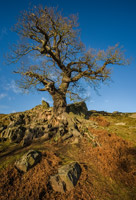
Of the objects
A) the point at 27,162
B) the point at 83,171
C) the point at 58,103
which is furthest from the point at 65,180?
the point at 58,103

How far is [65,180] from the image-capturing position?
481 cm

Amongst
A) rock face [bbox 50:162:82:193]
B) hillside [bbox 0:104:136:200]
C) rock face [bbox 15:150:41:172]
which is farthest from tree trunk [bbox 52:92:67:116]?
rock face [bbox 50:162:82:193]

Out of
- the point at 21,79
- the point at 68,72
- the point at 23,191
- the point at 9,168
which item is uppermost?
the point at 68,72

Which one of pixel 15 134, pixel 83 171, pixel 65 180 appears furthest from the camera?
pixel 15 134

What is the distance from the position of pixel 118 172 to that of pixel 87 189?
6.75ft

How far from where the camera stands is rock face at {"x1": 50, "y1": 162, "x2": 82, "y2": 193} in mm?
4617

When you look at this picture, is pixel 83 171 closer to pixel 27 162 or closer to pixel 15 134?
pixel 27 162

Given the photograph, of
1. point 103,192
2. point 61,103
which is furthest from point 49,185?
point 61,103

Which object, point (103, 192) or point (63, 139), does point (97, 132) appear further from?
point (103, 192)

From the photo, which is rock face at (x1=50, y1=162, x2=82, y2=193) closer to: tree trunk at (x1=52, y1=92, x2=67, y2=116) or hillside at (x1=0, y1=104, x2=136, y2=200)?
hillside at (x1=0, y1=104, x2=136, y2=200)

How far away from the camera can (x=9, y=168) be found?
5.58 meters

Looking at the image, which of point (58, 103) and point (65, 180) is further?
point (58, 103)

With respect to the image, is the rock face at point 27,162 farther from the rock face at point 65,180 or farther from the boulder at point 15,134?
the boulder at point 15,134

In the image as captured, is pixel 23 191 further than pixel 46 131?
No
